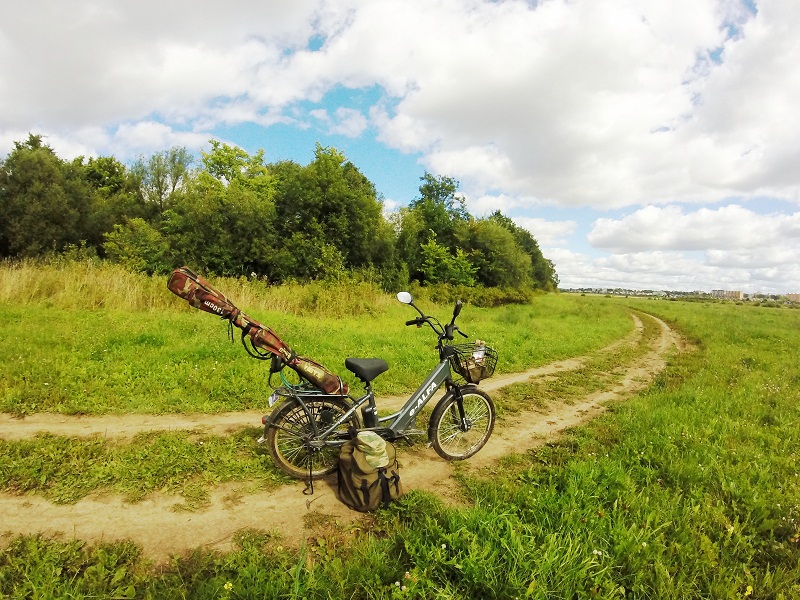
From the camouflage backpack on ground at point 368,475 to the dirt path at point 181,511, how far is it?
0.51ft

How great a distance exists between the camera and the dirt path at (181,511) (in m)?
3.12

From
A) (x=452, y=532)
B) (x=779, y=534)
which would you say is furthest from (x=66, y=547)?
(x=779, y=534)

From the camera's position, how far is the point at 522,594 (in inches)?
98.0

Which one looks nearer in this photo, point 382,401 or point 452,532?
point 452,532

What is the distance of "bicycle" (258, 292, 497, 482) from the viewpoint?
3957 mm

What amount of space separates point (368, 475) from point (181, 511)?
177 cm

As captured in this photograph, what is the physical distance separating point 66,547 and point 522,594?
3508 millimetres

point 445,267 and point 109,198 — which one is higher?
point 109,198

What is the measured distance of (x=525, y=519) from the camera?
3.37 meters

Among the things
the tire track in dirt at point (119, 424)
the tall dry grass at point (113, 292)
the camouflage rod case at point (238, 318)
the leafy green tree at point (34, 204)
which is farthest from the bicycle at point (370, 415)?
the leafy green tree at point (34, 204)

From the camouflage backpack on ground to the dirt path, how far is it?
0.15 meters

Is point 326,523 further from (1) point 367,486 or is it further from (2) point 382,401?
→ (2) point 382,401

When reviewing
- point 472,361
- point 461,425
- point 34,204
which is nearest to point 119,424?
point 461,425

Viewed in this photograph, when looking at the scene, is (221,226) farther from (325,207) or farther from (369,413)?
(369,413)
